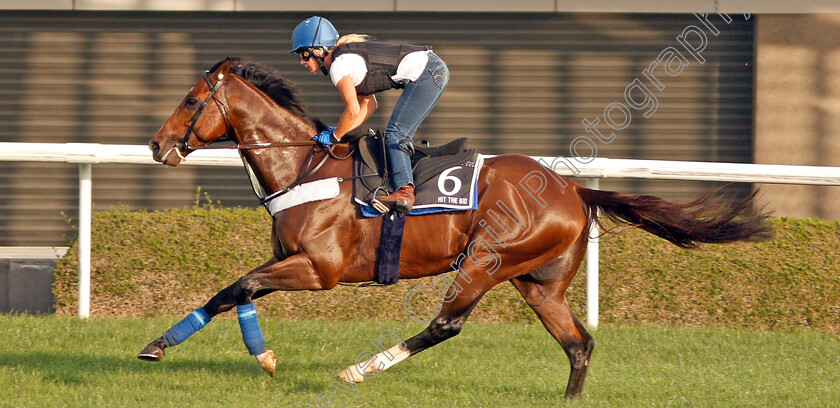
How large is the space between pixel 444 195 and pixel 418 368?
1.25 meters

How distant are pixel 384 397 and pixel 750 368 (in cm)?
225

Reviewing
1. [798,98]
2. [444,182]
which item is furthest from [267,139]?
[798,98]

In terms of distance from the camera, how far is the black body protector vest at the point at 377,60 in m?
4.54

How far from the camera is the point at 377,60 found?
4570mm

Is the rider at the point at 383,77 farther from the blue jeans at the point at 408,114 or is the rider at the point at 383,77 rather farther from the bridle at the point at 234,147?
the bridle at the point at 234,147

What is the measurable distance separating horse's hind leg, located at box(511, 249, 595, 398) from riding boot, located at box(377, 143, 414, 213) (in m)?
0.87

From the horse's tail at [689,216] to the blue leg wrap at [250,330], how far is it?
6.03ft

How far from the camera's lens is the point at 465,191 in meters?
4.54

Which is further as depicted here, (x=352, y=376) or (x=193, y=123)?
(x=193, y=123)

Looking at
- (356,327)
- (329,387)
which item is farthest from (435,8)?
(329,387)

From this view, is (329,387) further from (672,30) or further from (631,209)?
(672,30)

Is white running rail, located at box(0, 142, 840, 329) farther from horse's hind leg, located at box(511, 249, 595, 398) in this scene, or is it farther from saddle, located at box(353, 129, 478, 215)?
saddle, located at box(353, 129, 478, 215)

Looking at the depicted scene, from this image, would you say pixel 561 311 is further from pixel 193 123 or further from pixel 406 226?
pixel 193 123

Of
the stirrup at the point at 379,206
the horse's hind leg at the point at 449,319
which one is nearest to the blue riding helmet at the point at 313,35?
the stirrup at the point at 379,206
